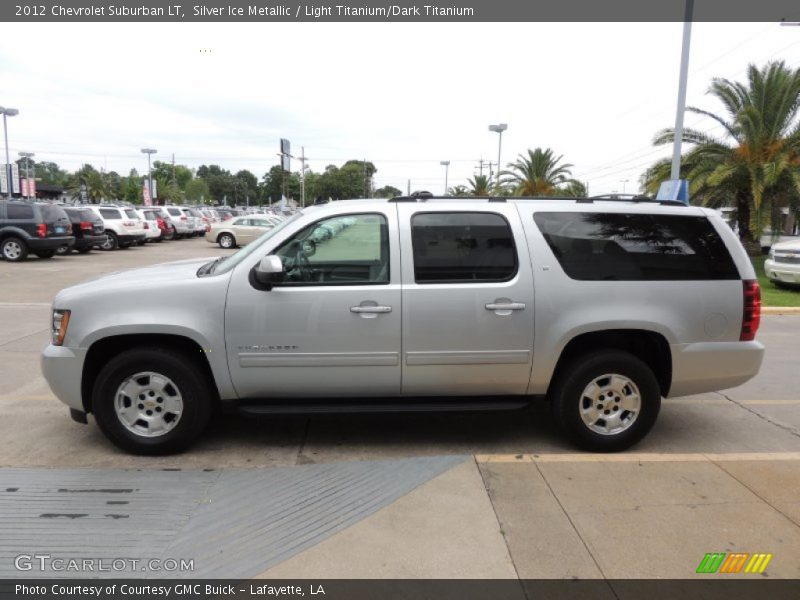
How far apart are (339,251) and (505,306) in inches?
48.8

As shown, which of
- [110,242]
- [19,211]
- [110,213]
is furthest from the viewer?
[110,213]

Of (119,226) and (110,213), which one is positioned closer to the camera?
(119,226)

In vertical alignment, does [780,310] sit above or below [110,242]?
below

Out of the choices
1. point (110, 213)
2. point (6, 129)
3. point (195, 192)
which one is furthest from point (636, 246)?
point (195, 192)

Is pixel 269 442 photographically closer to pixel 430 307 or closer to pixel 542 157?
pixel 430 307

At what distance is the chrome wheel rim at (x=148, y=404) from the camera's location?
160 inches

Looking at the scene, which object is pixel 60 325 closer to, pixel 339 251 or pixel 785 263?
pixel 339 251

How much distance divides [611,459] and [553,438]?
54 cm

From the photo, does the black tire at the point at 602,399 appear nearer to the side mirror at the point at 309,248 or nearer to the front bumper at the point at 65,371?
the side mirror at the point at 309,248

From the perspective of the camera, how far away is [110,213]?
2388cm

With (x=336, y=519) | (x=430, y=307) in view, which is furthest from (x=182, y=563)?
(x=430, y=307)

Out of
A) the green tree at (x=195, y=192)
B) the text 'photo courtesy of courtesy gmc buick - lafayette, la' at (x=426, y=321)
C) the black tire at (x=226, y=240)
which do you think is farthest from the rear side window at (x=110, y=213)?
the green tree at (x=195, y=192)

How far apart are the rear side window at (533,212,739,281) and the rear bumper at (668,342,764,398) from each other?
1.67 ft

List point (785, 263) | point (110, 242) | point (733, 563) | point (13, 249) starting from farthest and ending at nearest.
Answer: point (110, 242)
point (13, 249)
point (785, 263)
point (733, 563)
